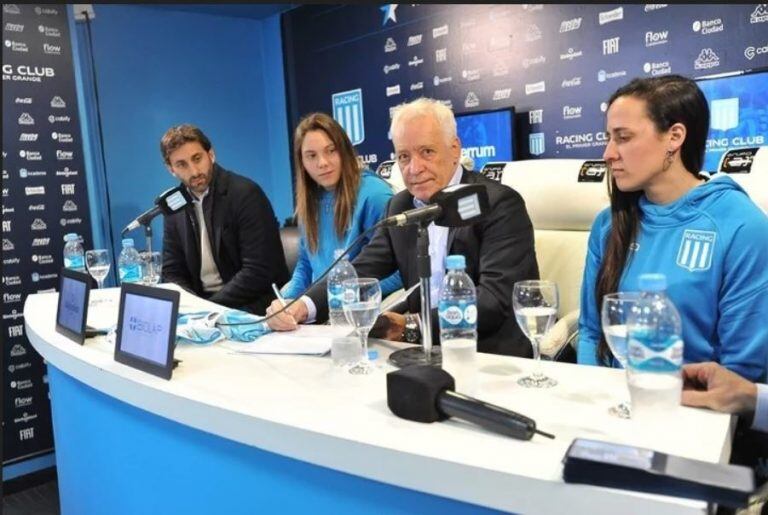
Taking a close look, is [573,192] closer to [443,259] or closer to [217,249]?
[443,259]

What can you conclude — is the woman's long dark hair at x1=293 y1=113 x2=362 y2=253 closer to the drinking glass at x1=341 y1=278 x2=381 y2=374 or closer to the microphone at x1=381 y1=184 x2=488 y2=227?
Result: the drinking glass at x1=341 y1=278 x2=381 y2=374

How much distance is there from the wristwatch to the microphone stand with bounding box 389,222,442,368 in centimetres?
16

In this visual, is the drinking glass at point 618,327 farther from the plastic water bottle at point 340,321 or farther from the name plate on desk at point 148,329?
the name plate on desk at point 148,329

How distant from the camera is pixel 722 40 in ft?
10.9

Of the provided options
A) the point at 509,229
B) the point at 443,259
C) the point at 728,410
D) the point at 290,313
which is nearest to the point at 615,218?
the point at 509,229

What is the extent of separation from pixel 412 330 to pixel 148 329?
590mm

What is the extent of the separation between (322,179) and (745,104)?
2.05 metres

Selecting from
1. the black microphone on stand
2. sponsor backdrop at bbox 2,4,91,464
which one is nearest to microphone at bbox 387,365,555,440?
the black microphone on stand

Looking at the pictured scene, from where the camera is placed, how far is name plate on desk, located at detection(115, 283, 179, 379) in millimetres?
1301

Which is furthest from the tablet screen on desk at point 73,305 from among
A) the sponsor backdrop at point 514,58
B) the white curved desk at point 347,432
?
the sponsor backdrop at point 514,58

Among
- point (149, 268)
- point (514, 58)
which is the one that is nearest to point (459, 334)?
point (149, 268)

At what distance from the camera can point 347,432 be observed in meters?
0.98

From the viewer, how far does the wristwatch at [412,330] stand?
159 cm

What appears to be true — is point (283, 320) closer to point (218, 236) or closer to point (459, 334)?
point (459, 334)
